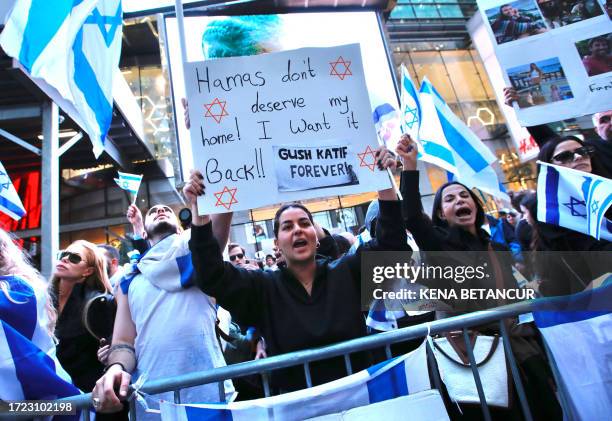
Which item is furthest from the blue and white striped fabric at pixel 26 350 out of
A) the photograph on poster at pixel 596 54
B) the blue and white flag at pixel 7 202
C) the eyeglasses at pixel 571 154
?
the photograph on poster at pixel 596 54

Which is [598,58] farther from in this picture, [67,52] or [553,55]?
[67,52]

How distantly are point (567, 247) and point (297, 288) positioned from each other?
167 centimetres

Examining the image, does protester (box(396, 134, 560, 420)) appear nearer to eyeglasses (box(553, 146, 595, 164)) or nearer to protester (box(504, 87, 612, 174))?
eyeglasses (box(553, 146, 595, 164))

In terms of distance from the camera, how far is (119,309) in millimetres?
2486

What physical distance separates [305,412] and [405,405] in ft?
1.44

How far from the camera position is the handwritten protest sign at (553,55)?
9.55 ft

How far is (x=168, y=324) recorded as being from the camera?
2.31 meters

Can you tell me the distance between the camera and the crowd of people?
1.99 metres

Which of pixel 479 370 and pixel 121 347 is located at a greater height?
pixel 121 347

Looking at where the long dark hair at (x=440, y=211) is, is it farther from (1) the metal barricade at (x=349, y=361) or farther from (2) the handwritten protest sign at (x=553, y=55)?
(1) the metal barricade at (x=349, y=361)

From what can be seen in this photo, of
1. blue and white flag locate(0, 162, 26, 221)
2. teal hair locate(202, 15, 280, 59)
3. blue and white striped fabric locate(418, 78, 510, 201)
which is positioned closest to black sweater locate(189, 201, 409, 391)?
blue and white striped fabric locate(418, 78, 510, 201)

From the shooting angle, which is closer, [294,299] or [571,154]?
[294,299]

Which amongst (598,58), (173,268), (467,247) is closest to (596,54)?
(598,58)

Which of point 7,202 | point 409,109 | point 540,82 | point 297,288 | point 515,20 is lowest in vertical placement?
point 297,288
